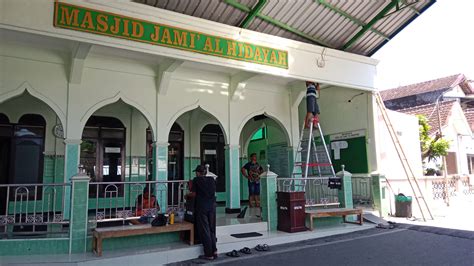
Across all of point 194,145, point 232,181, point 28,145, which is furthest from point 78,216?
point 194,145

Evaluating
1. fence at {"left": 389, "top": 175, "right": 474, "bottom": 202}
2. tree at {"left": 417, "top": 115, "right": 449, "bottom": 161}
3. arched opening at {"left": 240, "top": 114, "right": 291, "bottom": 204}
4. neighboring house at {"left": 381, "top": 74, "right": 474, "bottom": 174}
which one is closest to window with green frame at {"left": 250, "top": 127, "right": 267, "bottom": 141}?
arched opening at {"left": 240, "top": 114, "right": 291, "bottom": 204}

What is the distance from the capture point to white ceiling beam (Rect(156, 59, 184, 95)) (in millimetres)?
7007

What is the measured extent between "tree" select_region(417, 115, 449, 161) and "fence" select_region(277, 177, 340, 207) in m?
6.19

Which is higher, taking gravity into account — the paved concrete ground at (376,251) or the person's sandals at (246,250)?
the person's sandals at (246,250)

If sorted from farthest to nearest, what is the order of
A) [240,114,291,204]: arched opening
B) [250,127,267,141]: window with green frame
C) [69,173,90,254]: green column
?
1. [250,127,267,141]: window with green frame
2. [240,114,291,204]: arched opening
3. [69,173,90,254]: green column

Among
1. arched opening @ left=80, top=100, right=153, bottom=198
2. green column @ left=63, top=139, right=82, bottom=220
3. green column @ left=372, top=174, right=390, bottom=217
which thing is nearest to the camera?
green column @ left=63, top=139, right=82, bottom=220

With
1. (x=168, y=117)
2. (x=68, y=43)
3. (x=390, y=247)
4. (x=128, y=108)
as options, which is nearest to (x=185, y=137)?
(x=128, y=108)

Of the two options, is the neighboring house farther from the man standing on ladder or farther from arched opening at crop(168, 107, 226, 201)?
arched opening at crop(168, 107, 226, 201)

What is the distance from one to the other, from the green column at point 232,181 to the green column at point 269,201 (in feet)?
4.61

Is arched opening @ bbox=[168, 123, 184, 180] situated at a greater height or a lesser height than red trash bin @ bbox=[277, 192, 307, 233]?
greater

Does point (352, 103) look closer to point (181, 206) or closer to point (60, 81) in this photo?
point (181, 206)

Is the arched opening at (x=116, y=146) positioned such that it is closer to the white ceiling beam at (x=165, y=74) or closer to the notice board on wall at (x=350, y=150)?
the white ceiling beam at (x=165, y=74)

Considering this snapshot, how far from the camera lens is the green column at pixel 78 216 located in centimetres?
502

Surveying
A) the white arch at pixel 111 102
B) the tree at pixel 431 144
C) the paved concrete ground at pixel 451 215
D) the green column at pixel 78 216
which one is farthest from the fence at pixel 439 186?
the green column at pixel 78 216
